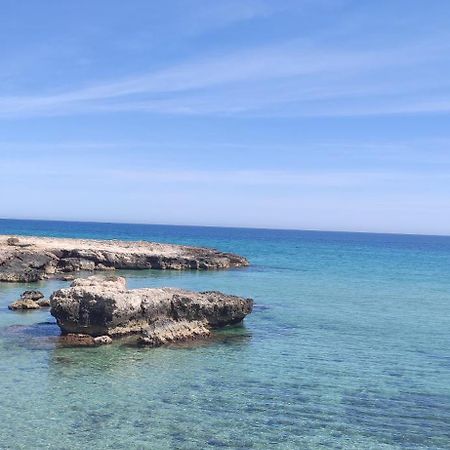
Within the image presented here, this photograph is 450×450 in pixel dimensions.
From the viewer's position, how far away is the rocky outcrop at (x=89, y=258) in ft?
165

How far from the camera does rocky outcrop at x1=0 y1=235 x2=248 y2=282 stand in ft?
165

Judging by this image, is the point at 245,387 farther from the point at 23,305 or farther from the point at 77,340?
the point at 23,305

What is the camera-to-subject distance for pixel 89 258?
2429 inches

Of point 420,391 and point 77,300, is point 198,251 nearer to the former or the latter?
point 77,300

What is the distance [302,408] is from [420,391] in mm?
4992

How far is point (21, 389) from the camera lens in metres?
18.9

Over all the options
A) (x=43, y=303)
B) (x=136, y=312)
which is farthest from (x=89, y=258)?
(x=136, y=312)

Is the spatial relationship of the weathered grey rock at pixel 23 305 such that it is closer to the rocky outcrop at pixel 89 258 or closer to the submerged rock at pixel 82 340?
the submerged rock at pixel 82 340

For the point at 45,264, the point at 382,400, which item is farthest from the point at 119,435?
the point at 45,264

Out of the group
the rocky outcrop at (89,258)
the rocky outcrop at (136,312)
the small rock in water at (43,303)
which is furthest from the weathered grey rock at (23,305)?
the rocky outcrop at (89,258)

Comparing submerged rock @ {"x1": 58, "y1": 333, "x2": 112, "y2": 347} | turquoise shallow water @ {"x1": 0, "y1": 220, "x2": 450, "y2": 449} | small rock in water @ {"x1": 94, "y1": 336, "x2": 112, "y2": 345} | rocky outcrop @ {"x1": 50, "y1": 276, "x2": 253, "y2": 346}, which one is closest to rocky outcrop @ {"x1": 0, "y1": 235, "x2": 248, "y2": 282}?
turquoise shallow water @ {"x1": 0, "y1": 220, "x2": 450, "y2": 449}

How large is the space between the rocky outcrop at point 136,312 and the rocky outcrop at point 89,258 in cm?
2238

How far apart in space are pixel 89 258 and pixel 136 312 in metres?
35.9

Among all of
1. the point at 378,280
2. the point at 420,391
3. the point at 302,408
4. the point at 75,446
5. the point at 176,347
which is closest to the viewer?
the point at 75,446
